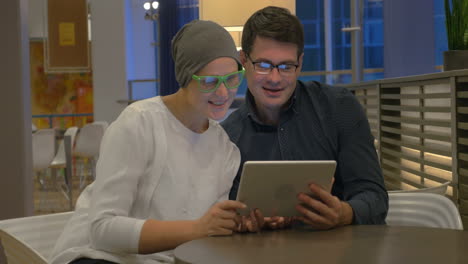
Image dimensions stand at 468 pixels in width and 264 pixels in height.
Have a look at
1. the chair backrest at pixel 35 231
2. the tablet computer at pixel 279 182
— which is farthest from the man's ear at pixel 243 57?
the chair backrest at pixel 35 231

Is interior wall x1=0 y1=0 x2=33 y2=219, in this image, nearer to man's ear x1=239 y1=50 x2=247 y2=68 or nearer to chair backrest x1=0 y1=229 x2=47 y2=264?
chair backrest x1=0 y1=229 x2=47 y2=264

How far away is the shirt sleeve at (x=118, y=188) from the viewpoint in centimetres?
165

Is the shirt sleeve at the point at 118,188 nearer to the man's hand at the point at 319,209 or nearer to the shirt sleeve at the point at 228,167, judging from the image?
the shirt sleeve at the point at 228,167

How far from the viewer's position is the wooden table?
1256 millimetres

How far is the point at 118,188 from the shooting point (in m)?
1.68

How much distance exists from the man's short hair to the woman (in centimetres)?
10

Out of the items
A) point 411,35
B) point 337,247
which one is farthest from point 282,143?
point 411,35

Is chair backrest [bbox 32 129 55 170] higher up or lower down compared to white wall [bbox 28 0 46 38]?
lower down

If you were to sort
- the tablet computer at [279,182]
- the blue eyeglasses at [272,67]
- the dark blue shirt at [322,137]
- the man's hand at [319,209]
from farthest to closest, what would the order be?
1. the dark blue shirt at [322,137]
2. the blue eyeglasses at [272,67]
3. the man's hand at [319,209]
4. the tablet computer at [279,182]

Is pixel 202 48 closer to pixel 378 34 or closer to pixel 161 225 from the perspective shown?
pixel 161 225

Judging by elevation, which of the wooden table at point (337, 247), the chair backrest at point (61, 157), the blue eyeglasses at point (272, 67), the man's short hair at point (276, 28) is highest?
the man's short hair at point (276, 28)

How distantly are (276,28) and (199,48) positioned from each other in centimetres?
22

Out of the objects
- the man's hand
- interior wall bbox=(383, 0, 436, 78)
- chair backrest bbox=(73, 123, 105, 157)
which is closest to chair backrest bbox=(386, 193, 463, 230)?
the man's hand

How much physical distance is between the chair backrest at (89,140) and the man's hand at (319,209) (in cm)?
714
